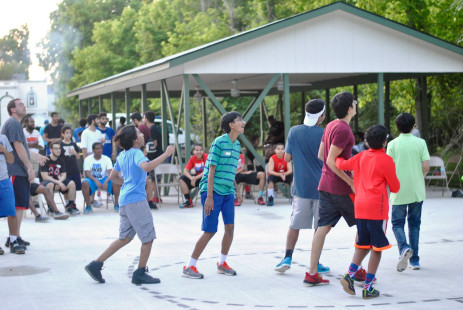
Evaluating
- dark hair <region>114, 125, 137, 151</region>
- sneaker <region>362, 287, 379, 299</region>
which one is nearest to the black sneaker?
dark hair <region>114, 125, 137, 151</region>

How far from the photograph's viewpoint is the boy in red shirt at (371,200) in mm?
6715

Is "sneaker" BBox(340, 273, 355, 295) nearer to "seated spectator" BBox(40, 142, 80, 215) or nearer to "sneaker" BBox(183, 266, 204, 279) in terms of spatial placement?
"sneaker" BBox(183, 266, 204, 279)

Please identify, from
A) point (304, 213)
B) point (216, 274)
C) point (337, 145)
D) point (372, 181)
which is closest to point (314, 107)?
point (337, 145)

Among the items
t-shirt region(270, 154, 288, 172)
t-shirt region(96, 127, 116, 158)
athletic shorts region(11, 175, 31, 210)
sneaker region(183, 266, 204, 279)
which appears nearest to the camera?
sneaker region(183, 266, 204, 279)

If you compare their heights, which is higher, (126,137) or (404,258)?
(126,137)

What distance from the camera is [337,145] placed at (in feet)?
22.7

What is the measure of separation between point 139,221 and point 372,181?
231 cm

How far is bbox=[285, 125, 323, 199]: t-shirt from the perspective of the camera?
7.68 metres

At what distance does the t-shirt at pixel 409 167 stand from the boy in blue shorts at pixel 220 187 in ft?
5.66

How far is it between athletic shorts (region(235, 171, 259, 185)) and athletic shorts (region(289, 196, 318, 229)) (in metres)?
7.92

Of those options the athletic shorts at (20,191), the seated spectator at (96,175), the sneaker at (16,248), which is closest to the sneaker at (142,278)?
the sneaker at (16,248)

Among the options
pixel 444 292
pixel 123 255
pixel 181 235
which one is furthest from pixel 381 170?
pixel 181 235

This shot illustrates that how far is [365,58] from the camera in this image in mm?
16906

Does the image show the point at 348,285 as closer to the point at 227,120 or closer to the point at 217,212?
the point at 217,212
